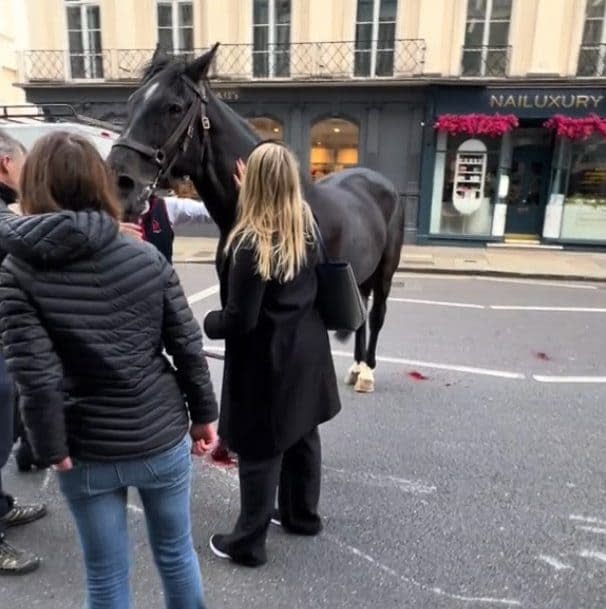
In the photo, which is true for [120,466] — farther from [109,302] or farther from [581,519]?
[581,519]

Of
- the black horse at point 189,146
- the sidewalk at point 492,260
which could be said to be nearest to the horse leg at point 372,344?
the black horse at point 189,146

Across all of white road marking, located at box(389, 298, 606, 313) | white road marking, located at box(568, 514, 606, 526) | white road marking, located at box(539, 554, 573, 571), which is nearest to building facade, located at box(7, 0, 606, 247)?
white road marking, located at box(389, 298, 606, 313)

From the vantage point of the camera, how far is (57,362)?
1.57m

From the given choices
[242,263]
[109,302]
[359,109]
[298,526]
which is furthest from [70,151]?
[359,109]

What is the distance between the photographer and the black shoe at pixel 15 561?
8.01 feet

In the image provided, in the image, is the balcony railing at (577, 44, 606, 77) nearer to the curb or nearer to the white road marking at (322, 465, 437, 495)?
the curb

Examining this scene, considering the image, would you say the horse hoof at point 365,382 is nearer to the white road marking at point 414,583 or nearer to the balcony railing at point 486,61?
the white road marking at point 414,583

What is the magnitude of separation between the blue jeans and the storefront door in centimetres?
1368

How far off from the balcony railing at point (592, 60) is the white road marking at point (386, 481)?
12850mm

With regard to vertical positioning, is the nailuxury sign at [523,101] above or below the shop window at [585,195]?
above

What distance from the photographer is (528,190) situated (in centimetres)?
1390

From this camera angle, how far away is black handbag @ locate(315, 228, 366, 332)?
2.41m

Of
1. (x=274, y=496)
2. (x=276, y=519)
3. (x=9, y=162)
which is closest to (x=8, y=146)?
(x=9, y=162)

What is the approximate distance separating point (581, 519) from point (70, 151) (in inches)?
115
